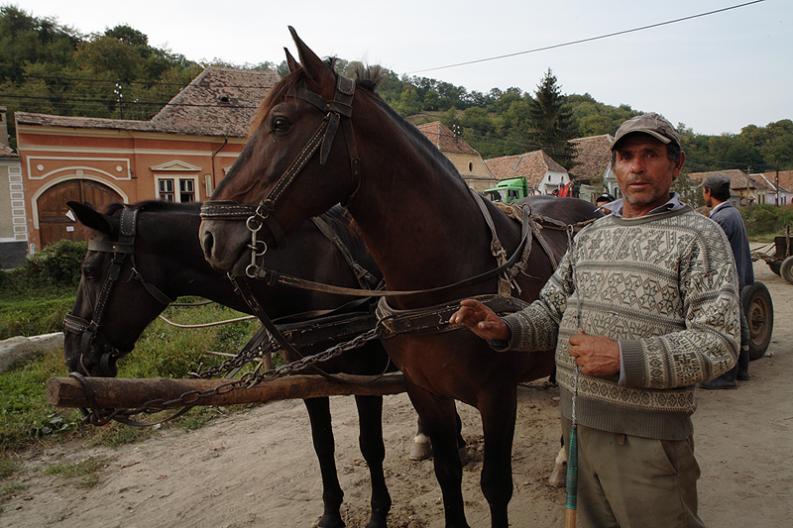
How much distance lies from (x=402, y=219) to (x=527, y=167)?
3749 cm

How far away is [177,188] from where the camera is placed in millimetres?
17594

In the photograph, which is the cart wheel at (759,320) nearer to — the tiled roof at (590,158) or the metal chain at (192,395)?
the metal chain at (192,395)

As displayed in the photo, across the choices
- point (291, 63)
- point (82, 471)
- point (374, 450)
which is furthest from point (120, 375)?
point (291, 63)

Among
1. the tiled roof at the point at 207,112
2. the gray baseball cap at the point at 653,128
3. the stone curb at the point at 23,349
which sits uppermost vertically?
the tiled roof at the point at 207,112

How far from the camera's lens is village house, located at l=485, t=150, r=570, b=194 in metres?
36.2

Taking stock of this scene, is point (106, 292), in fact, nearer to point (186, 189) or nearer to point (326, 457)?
point (326, 457)

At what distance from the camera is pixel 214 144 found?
1795cm

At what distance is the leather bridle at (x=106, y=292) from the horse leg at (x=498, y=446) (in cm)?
180

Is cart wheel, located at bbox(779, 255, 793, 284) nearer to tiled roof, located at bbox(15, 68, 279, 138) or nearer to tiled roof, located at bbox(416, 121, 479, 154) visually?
tiled roof, located at bbox(15, 68, 279, 138)

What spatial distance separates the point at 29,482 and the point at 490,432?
144 inches

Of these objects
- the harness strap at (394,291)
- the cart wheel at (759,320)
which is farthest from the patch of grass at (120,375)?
the cart wheel at (759,320)

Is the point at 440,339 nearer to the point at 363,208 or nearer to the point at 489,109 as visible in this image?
the point at 363,208

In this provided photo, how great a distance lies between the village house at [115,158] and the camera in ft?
52.3

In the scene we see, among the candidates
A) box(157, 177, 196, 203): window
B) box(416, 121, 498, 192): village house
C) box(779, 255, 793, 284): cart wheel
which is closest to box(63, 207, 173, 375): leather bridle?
box(779, 255, 793, 284): cart wheel
